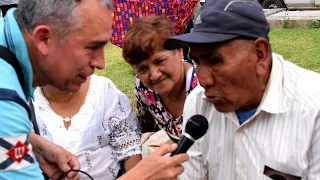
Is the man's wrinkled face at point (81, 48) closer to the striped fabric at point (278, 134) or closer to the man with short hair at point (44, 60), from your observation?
the man with short hair at point (44, 60)

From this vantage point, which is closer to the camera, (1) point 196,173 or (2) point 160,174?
(2) point 160,174

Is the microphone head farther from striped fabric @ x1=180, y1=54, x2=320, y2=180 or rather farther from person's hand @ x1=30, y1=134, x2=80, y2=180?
person's hand @ x1=30, y1=134, x2=80, y2=180

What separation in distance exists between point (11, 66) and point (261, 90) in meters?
1.10

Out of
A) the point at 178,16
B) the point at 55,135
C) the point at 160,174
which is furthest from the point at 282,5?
the point at 160,174

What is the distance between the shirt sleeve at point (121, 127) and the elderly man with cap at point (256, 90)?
4.15 feet

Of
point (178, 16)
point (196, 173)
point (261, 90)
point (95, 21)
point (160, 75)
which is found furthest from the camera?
point (178, 16)

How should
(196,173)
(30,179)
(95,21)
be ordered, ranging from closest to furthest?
1. (30,179)
2. (95,21)
3. (196,173)

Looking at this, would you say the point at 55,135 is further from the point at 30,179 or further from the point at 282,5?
the point at 282,5

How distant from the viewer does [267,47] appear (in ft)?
7.04

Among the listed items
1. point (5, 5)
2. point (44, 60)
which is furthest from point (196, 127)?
point (5, 5)

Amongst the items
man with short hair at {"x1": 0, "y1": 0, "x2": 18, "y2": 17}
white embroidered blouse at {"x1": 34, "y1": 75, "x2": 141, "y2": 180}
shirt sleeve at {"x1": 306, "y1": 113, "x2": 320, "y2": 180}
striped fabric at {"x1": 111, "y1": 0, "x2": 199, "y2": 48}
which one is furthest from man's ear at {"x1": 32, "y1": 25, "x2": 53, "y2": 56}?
man with short hair at {"x1": 0, "y1": 0, "x2": 18, "y2": 17}

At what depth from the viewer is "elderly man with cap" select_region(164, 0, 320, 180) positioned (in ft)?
6.84

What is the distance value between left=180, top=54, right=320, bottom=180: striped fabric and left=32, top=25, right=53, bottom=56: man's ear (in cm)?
94

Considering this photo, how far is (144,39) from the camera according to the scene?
130 inches
